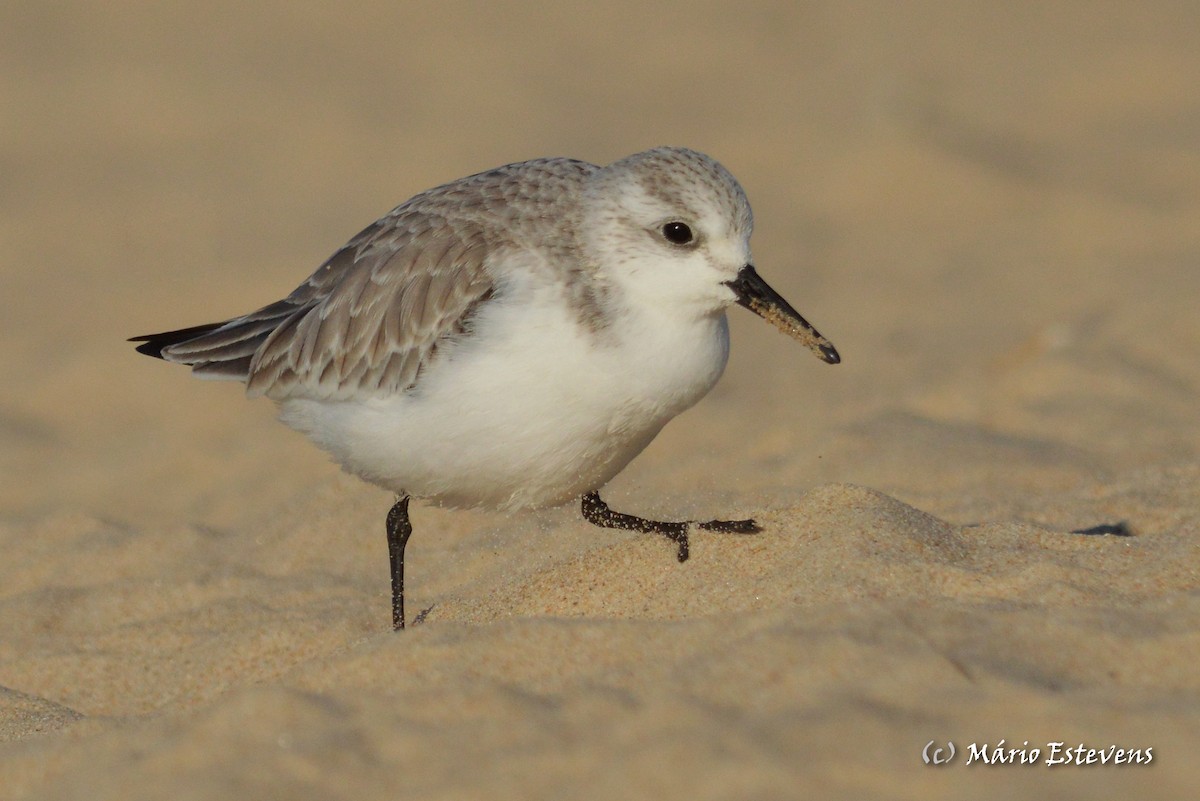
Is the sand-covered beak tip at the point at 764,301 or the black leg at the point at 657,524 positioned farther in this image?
the black leg at the point at 657,524

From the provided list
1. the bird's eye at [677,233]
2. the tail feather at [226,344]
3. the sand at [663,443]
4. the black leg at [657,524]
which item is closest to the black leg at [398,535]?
the sand at [663,443]

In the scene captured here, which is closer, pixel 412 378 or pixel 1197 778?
pixel 1197 778

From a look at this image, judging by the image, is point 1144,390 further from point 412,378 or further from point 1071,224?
point 412,378

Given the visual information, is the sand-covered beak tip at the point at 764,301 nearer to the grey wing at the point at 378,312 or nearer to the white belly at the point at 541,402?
the white belly at the point at 541,402

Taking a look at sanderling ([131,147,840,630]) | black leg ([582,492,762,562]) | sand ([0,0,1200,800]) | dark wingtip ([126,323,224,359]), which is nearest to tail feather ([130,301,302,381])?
dark wingtip ([126,323,224,359])

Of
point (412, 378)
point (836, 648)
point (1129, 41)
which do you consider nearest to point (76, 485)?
point (412, 378)

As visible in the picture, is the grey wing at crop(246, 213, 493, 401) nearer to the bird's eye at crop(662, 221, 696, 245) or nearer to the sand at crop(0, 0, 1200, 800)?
the bird's eye at crop(662, 221, 696, 245)
